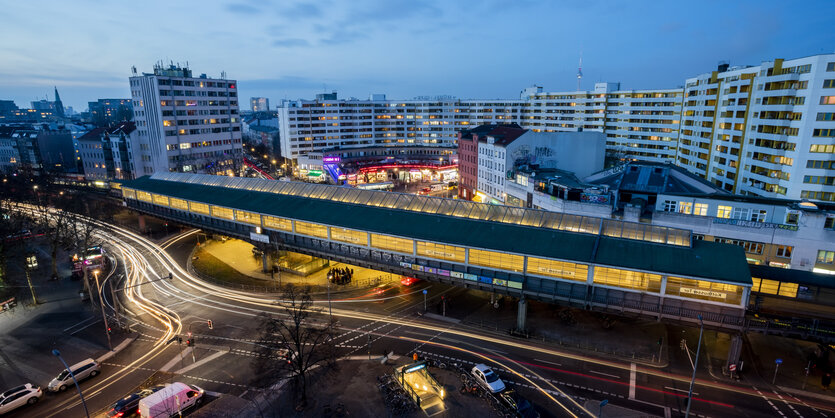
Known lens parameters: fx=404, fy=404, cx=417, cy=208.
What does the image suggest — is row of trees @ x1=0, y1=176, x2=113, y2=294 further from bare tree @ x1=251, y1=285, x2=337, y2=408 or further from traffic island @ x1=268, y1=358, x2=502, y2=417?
traffic island @ x1=268, y1=358, x2=502, y2=417

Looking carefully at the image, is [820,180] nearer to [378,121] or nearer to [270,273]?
[270,273]

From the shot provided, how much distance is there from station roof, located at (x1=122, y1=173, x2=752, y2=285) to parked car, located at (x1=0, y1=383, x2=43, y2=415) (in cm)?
3083

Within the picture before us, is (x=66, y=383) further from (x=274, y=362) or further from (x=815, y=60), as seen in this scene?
(x=815, y=60)

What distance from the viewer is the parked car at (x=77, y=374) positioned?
115ft

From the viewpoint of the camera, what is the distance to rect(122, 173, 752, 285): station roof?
38.3 metres

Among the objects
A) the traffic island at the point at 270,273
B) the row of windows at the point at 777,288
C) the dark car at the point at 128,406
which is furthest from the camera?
the traffic island at the point at 270,273

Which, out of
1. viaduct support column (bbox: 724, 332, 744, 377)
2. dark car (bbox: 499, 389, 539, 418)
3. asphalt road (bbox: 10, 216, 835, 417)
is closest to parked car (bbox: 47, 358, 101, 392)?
asphalt road (bbox: 10, 216, 835, 417)

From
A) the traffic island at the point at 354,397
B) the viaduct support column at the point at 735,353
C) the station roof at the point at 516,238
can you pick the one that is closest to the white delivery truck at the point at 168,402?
the traffic island at the point at 354,397

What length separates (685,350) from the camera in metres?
40.6

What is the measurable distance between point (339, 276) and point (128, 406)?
1154 inches

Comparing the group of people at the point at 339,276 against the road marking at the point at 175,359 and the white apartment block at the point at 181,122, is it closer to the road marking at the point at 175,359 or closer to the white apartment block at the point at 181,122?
the road marking at the point at 175,359

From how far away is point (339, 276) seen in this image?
58.2 m

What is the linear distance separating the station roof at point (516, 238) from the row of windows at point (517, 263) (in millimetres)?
860

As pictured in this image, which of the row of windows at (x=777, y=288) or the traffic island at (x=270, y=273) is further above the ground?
the row of windows at (x=777, y=288)
